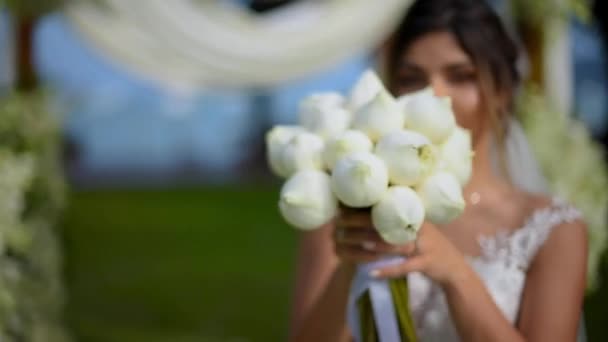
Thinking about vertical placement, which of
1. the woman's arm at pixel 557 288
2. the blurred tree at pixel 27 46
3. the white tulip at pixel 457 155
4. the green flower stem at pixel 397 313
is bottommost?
the woman's arm at pixel 557 288

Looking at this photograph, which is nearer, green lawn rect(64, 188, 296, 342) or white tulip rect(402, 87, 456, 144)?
white tulip rect(402, 87, 456, 144)

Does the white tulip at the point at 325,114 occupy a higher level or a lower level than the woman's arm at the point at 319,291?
higher

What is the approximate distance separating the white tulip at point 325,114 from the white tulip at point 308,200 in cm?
6

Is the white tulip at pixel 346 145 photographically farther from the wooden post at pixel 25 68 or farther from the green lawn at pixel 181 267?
the green lawn at pixel 181 267

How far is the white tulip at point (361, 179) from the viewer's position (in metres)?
0.79

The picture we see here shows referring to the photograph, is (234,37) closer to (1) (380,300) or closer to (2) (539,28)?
(2) (539,28)

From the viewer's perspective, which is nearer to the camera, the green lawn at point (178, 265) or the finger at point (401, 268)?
the finger at point (401, 268)

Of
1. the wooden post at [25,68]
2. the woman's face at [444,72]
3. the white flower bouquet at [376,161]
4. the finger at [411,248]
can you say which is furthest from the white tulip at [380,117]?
the wooden post at [25,68]

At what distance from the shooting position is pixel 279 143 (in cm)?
91

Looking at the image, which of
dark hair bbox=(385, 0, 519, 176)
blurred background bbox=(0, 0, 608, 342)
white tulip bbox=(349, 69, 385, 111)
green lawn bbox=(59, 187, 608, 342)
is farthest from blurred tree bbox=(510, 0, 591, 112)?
white tulip bbox=(349, 69, 385, 111)

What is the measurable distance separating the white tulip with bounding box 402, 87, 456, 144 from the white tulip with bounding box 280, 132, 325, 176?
0.32 ft

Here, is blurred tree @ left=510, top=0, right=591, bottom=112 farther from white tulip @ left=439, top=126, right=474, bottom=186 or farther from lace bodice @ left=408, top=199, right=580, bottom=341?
white tulip @ left=439, top=126, right=474, bottom=186

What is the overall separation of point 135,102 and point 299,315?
16.3 feet

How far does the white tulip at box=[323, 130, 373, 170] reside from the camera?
0.82 meters
